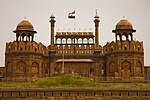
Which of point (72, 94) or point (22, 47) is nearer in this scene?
point (72, 94)

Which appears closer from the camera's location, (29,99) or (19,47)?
(29,99)

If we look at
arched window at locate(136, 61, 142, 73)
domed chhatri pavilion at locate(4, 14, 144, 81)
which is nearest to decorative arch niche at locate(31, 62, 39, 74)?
domed chhatri pavilion at locate(4, 14, 144, 81)

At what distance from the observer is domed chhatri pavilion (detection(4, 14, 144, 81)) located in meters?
45.3

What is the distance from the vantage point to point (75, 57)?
161 ft

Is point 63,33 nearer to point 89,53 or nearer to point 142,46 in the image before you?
point 89,53

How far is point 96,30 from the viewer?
5334cm

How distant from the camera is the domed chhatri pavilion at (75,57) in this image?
1785 inches

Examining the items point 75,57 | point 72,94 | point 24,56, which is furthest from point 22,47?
point 72,94

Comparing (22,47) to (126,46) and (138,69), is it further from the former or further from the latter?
(138,69)

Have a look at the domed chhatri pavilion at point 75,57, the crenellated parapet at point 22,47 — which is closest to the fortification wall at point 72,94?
the domed chhatri pavilion at point 75,57

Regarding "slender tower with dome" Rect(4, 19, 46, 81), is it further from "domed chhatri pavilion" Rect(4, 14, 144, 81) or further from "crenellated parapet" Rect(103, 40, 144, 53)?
"crenellated parapet" Rect(103, 40, 144, 53)

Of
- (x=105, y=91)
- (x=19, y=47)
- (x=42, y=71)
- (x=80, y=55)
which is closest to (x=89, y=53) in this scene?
(x=80, y=55)

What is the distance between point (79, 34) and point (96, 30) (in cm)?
349

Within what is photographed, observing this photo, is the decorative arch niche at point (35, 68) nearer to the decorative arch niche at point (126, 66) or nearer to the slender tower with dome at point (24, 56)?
the slender tower with dome at point (24, 56)
